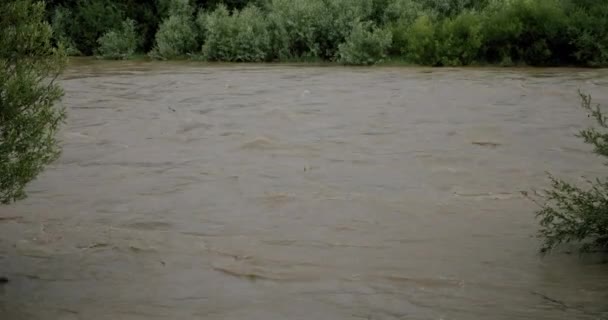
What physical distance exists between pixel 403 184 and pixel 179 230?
2018 millimetres

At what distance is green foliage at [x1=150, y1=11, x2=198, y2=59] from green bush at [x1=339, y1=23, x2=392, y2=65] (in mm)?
4367

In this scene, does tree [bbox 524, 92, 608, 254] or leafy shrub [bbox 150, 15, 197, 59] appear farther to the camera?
leafy shrub [bbox 150, 15, 197, 59]

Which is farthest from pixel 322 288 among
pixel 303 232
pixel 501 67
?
pixel 501 67

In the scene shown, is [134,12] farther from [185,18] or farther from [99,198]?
[99,198]

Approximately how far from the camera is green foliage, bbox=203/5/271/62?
18812 millimetres

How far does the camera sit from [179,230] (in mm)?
5652

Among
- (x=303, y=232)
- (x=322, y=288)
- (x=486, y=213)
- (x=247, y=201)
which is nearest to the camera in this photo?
(x=322, y=288)

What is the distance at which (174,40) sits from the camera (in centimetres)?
2016

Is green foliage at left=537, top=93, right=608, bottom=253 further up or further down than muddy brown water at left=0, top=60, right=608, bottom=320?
further up

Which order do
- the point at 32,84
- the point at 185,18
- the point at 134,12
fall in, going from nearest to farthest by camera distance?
1. the point at 32,84
2. the point at 185,18
3. the point at 134,12

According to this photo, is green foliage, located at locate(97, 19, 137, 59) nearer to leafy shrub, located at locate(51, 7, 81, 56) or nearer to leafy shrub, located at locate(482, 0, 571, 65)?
leafy shrub, located at locate(51, 7, 81, 56)

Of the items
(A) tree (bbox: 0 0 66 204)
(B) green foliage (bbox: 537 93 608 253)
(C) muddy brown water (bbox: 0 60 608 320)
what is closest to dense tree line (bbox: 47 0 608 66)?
(C) muddy brown water (bbox: 0 60 608 320)

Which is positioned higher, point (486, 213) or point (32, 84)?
point (32, 84)

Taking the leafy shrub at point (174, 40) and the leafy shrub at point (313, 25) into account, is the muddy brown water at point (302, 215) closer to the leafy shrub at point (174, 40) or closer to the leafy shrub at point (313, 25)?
the leafy shrub at point (313, 25)
